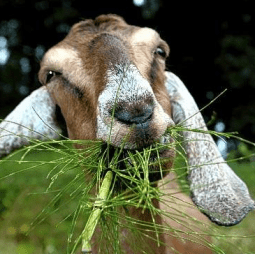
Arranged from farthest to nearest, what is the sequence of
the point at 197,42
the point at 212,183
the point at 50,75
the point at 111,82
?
the point at 197,42, the point at 50,75, the point at 212,183, the point at 111,82

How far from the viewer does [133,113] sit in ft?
7.21

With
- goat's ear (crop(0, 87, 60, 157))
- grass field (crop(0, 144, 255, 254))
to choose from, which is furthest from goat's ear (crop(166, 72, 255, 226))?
goat's ear (crop(0, 87, 60, 157))

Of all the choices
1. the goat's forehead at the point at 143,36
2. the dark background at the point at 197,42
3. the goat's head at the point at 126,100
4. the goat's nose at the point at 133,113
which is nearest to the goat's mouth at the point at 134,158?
the goat's head at the point at 126,100

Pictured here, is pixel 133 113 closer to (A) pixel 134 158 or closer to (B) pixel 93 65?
(A) pixel 134 158

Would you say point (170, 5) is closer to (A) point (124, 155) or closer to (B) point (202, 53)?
(B) point (202, 53)

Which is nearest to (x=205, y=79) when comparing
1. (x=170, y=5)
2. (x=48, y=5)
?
(x=170, y=5)

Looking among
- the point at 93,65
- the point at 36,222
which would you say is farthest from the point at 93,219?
the point at 36,222

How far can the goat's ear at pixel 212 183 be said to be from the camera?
2.89m

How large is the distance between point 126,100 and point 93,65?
703 mm

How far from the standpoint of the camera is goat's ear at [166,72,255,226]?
9.48 ft

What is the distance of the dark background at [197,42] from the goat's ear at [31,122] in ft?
27.2

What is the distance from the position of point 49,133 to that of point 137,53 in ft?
4.03

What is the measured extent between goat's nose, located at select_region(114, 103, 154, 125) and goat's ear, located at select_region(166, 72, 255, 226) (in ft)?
2.14

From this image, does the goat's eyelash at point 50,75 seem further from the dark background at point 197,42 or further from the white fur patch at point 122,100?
the dark background at point 197,42
